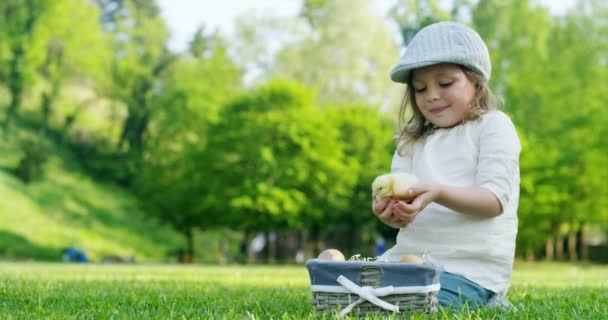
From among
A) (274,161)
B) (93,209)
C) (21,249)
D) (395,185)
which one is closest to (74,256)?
(21,249)

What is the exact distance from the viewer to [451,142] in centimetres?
454

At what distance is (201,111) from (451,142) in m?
33.4

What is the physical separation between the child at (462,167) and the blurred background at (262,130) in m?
25.1

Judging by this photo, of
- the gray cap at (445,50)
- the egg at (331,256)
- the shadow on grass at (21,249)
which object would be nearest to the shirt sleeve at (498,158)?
the gray cap at (445,50)

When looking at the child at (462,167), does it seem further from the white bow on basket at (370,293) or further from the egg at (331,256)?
the white bow on basket at (370,293)

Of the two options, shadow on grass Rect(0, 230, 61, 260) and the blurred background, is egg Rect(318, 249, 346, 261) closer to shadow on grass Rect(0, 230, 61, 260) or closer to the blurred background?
the blurred background

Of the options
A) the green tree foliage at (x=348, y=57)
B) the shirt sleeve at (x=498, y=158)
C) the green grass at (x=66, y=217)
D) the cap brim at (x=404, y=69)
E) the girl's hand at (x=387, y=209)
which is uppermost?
the green tree foliage at (x=348, y=57)

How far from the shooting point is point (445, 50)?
426cm

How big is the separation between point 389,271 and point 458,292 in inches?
31.8

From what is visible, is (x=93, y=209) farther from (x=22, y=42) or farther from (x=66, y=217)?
(x=22, y=42)

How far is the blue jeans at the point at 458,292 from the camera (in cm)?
416

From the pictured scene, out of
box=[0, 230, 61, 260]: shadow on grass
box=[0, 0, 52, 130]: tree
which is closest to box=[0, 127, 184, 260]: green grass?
box=[0, 230, 61, 260]: shadow on grass

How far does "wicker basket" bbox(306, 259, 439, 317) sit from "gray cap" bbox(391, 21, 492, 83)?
50.0 inches

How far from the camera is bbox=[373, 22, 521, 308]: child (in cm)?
422
